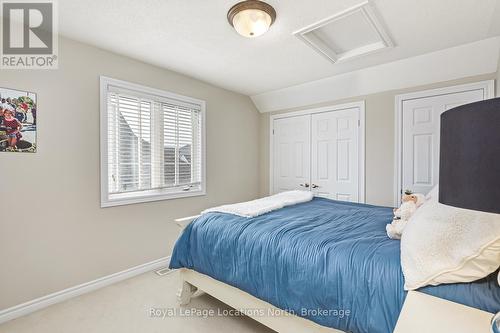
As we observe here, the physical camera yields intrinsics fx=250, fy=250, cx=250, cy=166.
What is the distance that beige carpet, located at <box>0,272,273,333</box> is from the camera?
1.83 metres

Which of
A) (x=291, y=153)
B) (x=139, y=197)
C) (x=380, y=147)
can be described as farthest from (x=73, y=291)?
(x=380, y=147)

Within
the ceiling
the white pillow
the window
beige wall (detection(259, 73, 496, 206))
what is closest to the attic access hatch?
the ceiling

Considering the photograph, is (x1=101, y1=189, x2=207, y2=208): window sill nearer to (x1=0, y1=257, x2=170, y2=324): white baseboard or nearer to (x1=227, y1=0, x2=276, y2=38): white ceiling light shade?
(x1=0, y1=257, x2=170, y2=324): white baseboard

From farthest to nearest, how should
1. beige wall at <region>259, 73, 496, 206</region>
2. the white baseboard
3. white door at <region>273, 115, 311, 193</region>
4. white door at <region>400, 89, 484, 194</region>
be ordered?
white door at <region>273, 115, 311, 193</region>, beige wall at <region>259, 73, 496, 206</region>, white door at <region>400, 89, 484, 194</region>, the white baseboard

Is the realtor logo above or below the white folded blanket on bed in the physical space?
above

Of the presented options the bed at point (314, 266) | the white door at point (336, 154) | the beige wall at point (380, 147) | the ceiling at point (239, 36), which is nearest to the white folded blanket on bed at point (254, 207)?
the bed at point (314, 266)

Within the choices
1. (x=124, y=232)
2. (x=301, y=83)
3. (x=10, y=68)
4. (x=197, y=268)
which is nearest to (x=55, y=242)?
(x=124, y=232)

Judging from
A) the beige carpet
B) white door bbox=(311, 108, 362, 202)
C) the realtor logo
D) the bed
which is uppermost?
the realtor logo

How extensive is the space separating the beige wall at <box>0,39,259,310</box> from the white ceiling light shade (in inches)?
56.8

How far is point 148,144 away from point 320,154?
7.70 ft

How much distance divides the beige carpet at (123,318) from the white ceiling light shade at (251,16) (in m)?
2.24

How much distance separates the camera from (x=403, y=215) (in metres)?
1.64

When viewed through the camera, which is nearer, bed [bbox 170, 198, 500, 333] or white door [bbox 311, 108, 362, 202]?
bed [bbox 170, 198, 500, 333]

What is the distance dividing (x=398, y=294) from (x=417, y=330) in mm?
344
